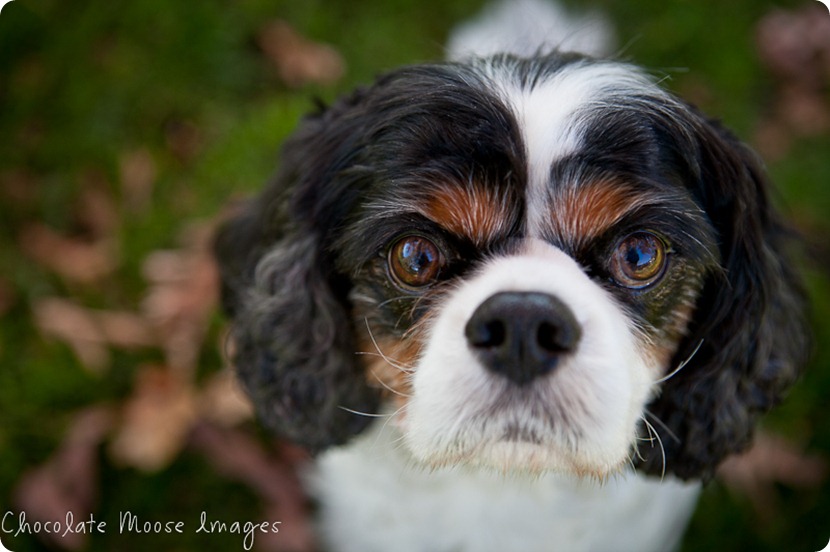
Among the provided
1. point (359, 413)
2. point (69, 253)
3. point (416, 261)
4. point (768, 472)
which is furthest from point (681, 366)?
point (69, 253)

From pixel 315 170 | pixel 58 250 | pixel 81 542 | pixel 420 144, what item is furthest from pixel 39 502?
pixel 420 144

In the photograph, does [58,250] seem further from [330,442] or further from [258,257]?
[330,442]

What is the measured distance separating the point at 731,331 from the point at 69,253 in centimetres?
334

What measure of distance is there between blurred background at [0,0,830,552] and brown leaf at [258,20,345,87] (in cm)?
1

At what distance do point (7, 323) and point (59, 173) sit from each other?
89 cm

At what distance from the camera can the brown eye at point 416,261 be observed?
→ 2.25 metres

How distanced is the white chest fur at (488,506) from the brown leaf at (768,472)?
0.78m

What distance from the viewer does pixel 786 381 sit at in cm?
279

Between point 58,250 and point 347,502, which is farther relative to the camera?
point 58,250

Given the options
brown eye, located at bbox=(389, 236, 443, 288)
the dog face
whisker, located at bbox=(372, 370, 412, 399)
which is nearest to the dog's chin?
the dog face

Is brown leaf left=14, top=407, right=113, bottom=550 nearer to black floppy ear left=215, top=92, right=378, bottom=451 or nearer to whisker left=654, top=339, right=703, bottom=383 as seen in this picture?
black floppy ear left=215, top=92, right=378, bottom=451

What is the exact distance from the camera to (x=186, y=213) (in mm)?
4328

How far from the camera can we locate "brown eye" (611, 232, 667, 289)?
2.19m

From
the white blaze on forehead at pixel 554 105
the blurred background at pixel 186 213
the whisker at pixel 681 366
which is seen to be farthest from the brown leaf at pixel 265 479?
the white blaze on forehead at pixel 554 105
